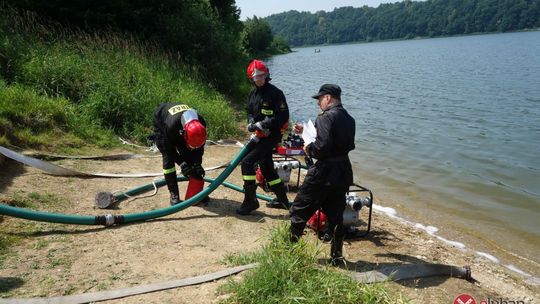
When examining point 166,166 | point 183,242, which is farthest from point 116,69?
point 183,242

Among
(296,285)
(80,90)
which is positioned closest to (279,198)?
(296,285)

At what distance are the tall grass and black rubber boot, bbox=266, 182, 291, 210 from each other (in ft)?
6.79

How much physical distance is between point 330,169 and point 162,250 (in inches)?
75.8

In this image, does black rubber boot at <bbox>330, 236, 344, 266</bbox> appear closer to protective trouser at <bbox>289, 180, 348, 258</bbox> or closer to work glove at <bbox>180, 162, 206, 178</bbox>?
protective trouser at <bbox>289, 180, 348, 258</bbox>

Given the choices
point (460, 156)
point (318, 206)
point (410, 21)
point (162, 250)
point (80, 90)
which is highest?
point (410, 21)

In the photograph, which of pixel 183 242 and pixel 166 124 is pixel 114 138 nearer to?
pixel 166 124

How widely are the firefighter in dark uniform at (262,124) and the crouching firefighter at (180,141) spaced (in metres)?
0.64

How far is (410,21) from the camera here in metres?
139

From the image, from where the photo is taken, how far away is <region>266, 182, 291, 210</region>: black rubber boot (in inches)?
238

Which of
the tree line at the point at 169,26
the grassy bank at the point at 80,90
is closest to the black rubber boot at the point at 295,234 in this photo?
the grassy bank at the point at 80,90

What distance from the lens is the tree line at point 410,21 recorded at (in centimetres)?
11244

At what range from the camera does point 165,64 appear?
41.3 feet

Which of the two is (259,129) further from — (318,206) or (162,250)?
(162,250)

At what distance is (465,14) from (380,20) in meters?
37.5
